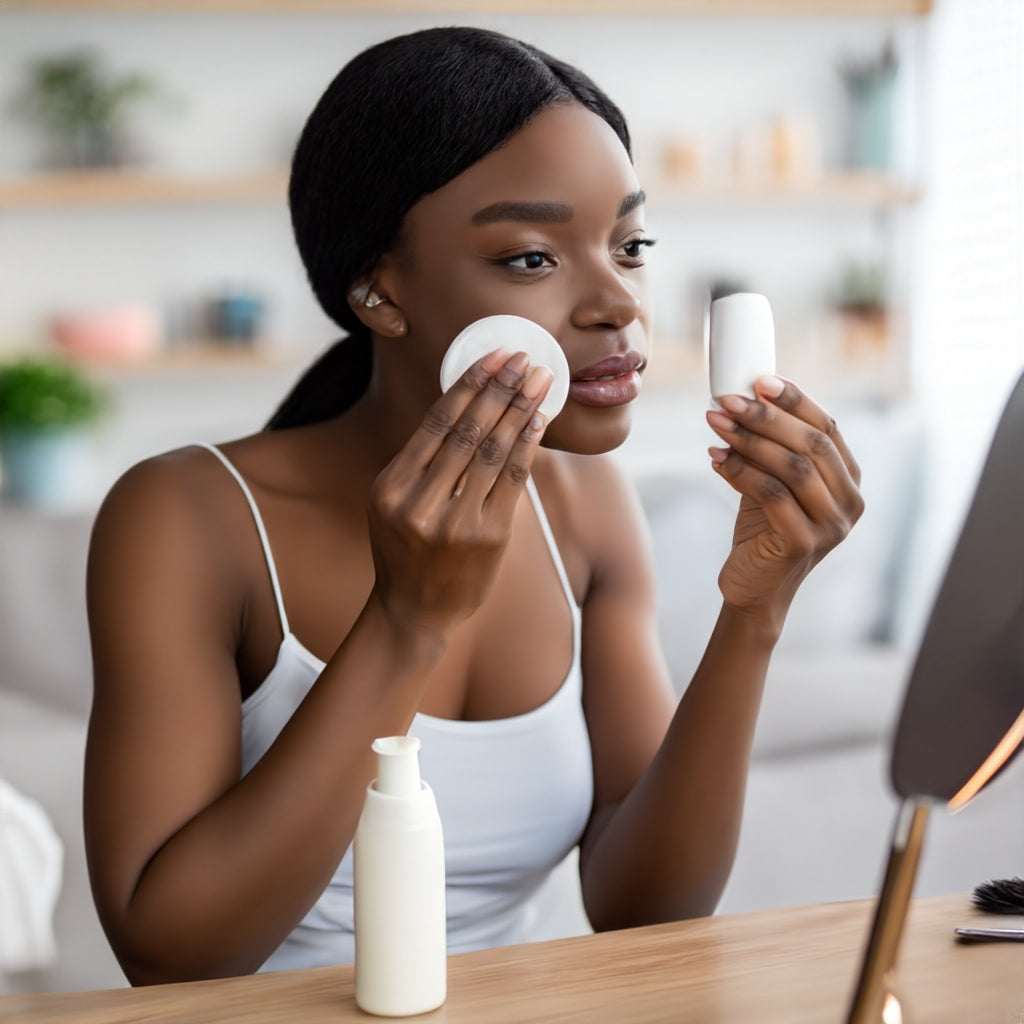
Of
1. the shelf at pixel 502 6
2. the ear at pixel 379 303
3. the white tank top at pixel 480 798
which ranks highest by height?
the shelf at pixel 502 6

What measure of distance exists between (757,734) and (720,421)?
1.43 metres

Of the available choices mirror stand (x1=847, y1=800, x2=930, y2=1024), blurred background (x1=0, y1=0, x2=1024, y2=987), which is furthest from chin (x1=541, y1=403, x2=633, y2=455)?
blurred background (x1=0, y1=0, x2=1024, y2=987)

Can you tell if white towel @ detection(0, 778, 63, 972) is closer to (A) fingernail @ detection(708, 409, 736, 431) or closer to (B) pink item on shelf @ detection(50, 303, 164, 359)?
(A) fingernail @ detection(708, 409, 736, 431)

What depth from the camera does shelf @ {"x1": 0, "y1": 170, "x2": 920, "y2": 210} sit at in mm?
2922

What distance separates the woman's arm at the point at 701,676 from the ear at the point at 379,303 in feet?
0.97

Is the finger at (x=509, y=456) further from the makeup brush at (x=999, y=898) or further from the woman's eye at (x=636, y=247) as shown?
the makeup brush at (x=999, y=898)

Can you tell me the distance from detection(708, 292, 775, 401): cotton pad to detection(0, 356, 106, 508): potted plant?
199cm

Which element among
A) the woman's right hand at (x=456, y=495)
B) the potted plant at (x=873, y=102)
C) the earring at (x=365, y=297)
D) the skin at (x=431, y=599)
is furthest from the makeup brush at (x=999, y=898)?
the potted plant at (x=873, y=102)

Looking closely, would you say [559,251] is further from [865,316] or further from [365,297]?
[865,316]

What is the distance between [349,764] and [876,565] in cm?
197

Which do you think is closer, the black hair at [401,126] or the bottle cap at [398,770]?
the bottle cap at [398,770]

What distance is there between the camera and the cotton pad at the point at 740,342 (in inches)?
26.6

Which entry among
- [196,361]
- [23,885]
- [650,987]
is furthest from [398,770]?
[196,361]

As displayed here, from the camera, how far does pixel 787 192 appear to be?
326cm
